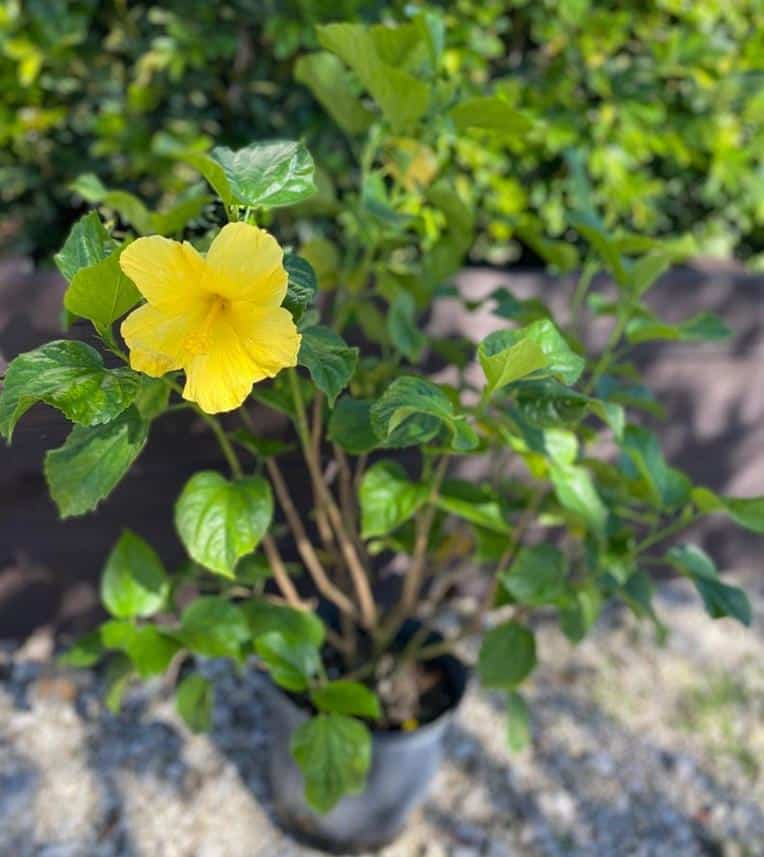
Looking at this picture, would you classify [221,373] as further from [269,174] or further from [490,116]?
[490,116]

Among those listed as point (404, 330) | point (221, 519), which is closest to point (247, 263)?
point (221, 519)

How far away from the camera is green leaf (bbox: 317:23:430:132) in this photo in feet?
3.29

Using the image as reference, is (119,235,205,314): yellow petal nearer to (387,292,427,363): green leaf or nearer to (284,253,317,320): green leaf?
(284,253,317,320): green leaf

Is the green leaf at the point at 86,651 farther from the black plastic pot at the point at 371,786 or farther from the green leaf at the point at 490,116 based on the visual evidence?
the green leaf at the point at 490,116

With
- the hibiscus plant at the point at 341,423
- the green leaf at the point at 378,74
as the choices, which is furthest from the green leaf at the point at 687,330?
the green leaf at the point at 378,74

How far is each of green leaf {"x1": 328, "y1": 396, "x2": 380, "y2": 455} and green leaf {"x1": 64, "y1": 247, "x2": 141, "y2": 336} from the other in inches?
12.0

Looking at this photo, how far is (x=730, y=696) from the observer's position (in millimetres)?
2029

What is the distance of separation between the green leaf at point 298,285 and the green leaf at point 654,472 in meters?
A: 0.55

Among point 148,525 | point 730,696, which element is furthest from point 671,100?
point 148,525

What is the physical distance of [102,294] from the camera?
2.50 feet

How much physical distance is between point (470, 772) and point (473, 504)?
0.75 metres

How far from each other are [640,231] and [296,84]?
0.98 metres

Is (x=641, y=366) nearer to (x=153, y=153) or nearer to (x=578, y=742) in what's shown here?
(x=578, y=742)

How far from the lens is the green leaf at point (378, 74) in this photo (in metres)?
1.00
